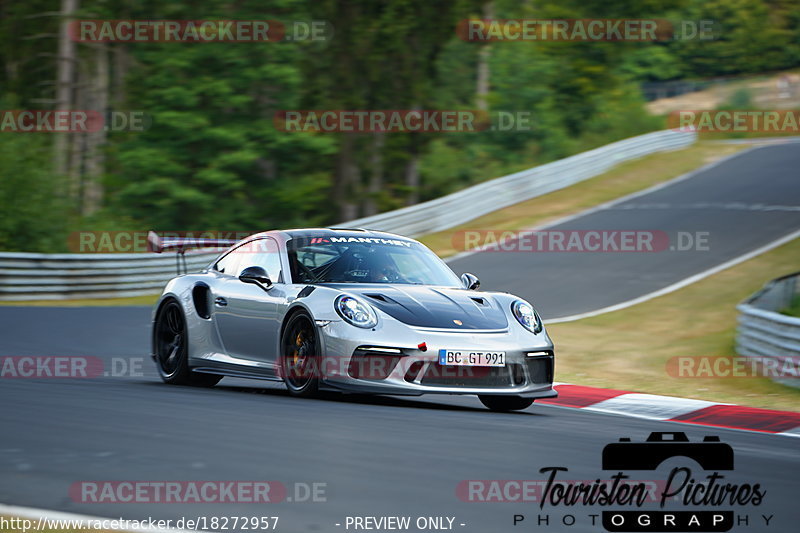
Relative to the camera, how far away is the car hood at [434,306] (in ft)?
27.4

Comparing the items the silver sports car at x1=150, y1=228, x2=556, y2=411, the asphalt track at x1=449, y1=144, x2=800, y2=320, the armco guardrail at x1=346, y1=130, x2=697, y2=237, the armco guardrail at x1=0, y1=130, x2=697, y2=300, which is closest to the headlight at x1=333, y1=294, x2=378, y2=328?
the silver sports car at x1=150, y1=228, x2=556, y2=411

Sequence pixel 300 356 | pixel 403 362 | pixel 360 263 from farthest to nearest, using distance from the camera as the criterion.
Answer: pixel 360 263 < pixel 300 356 < pixel 403 362

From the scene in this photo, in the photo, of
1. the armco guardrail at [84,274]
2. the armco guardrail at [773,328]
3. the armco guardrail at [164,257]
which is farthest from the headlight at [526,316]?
the armco guardrail at [164,257]

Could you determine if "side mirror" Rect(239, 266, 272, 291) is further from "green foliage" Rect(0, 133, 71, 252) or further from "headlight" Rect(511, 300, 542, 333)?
"green foliage" Rect(0, 133, 71, 252)

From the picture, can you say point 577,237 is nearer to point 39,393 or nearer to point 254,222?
point 254,222

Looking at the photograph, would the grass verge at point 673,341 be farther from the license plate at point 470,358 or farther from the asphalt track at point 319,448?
the license plate at point 470,358

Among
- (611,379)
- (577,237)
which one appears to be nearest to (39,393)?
(611,379)

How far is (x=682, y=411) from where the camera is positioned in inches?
371

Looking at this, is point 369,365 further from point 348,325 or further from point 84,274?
point 84,274

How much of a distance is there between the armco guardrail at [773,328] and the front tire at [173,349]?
5437 millimetres

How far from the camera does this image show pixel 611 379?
12.3m

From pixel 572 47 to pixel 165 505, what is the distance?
155ft

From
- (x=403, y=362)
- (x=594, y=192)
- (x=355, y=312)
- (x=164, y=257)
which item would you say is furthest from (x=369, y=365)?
(x=594, y=192)

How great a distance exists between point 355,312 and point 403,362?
52 cm
